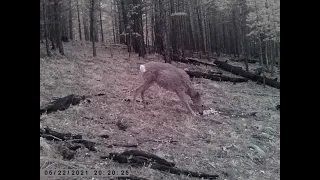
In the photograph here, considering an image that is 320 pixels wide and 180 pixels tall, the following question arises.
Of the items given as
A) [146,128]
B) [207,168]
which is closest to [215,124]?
[207,168]

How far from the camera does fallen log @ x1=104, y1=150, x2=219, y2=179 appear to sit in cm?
356

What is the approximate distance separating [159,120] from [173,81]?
0.46 meters

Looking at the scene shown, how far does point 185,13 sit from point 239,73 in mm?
905

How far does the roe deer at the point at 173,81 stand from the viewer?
150 inches

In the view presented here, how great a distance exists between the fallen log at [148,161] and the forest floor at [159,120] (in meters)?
0.04

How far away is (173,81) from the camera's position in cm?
382

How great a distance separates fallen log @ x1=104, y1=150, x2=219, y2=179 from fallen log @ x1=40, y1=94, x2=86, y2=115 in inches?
26.4

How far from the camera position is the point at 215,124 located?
3.75m

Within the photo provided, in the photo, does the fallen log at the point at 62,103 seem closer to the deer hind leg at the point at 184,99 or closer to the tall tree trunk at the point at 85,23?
the tall tree trunk at the point at 85,23

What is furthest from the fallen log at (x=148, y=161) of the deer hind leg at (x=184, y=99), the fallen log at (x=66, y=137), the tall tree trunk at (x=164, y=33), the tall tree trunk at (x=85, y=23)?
the tall tree trunk at (x=85, y=23)
